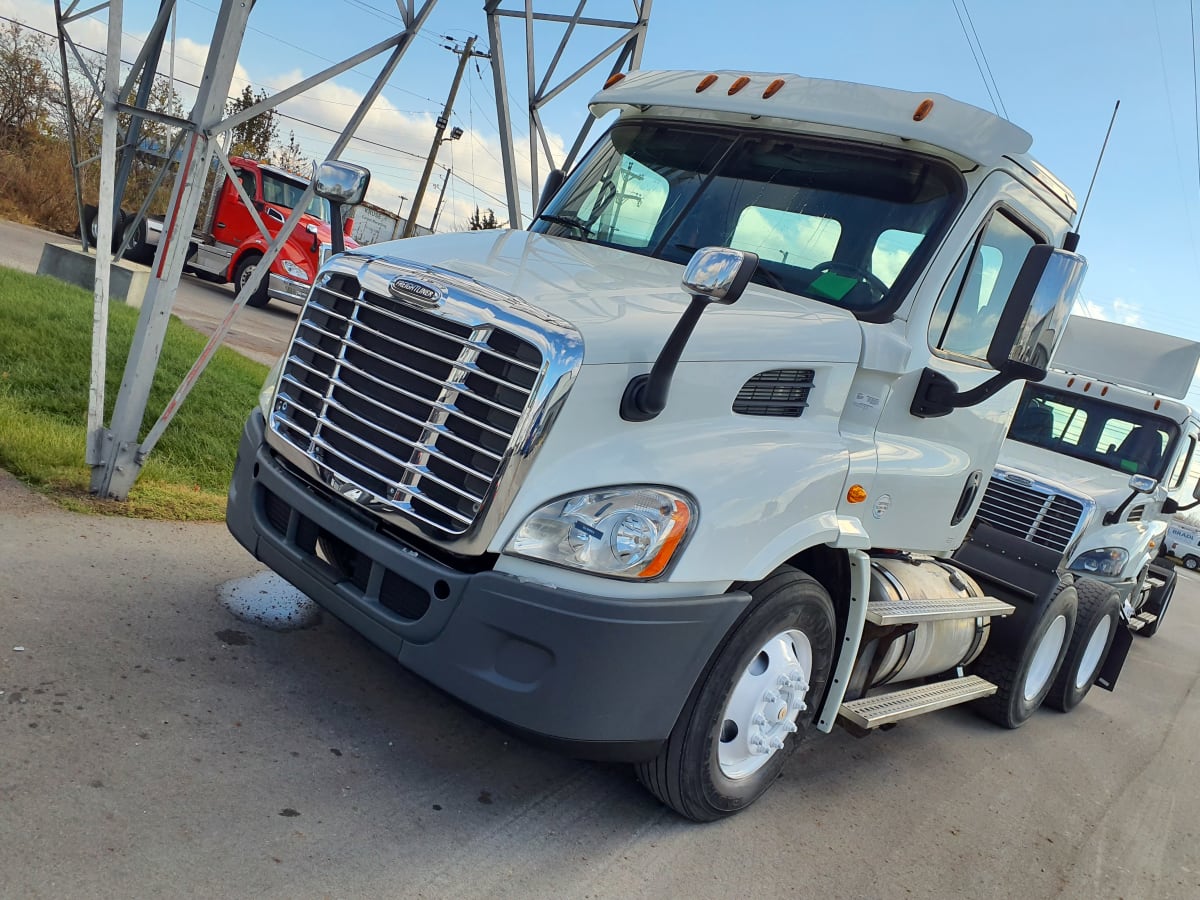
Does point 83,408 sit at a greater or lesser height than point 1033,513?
lesser

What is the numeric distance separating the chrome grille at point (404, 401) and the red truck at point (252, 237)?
46.3ft

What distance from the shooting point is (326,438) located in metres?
3.64

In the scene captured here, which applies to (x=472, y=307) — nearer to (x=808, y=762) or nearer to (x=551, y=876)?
(x=551, y=876)

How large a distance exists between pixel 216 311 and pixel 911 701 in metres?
12.8

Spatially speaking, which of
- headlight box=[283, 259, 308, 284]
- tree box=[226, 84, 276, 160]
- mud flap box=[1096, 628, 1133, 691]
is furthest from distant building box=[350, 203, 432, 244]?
mud flap box=[1096, 628, 1133, 691]

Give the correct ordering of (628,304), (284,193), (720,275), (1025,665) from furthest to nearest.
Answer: (284,193), (1025,665), (628,304), (720,275)

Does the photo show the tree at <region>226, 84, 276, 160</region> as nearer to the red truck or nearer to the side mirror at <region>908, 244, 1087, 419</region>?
the red truck

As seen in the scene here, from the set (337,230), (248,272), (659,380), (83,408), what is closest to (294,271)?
(248,272)

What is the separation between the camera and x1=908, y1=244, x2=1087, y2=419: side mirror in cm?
387

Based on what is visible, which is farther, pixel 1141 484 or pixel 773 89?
pixel 1141 484

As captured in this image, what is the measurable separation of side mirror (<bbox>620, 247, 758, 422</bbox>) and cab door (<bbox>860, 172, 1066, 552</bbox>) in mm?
1285

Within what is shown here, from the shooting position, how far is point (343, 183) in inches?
169

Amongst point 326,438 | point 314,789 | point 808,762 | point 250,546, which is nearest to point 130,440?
point 250,546

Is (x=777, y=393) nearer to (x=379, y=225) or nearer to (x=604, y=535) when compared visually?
(x=604, y=535)
